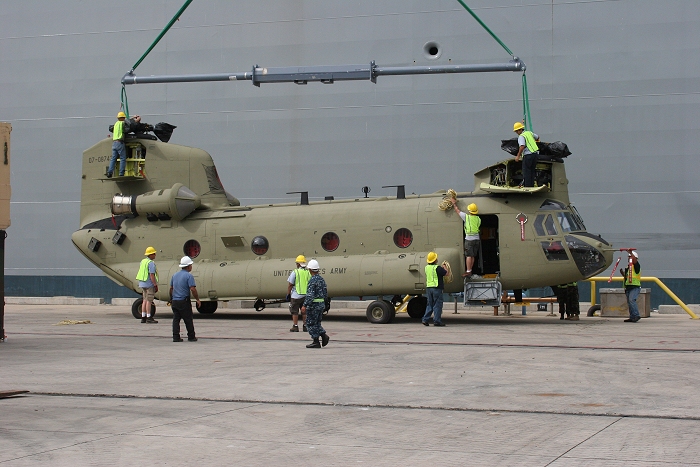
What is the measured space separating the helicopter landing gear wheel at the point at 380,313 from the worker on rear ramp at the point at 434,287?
1323 mm

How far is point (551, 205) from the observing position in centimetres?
2025

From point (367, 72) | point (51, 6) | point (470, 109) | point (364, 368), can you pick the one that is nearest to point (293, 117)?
point (367, 72)

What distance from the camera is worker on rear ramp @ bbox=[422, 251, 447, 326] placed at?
63.9 feet

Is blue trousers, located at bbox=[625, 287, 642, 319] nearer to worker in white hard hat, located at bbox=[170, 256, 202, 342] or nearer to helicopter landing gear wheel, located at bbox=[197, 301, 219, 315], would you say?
worker in white hard hat, located at bbox=[170, 256, 202, 342]

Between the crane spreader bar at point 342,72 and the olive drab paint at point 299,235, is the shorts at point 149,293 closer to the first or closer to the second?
the olive drab paint at point 299,235

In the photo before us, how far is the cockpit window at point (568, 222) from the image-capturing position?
2007cm

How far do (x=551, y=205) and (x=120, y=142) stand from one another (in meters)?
11.8

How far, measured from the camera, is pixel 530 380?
35.3 feet

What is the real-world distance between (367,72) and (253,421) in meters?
19.4

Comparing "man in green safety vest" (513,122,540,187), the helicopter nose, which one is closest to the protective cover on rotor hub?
"man in green safety vest" (513,122,540,187)

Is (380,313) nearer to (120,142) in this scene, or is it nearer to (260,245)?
(260,245)

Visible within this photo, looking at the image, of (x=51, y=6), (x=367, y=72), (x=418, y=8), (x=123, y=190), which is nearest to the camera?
(x=123, y=190)

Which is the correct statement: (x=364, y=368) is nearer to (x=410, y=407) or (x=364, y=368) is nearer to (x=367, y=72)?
(x=410, y=407)

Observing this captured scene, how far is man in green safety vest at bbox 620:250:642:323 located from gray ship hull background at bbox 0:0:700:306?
4.67m
